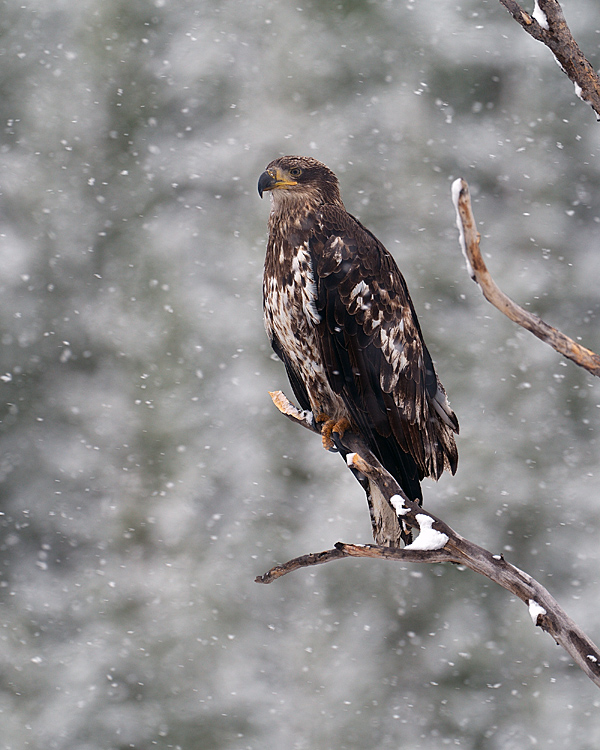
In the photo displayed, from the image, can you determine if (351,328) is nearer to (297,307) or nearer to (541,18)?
(297,307)

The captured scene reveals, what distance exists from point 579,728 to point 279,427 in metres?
4.50

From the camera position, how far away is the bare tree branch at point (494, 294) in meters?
1.48

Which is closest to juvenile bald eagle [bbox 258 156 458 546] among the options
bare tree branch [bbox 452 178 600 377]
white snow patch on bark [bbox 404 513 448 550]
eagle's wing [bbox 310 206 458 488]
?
eagle's wing [bbox 310 206 458 488]

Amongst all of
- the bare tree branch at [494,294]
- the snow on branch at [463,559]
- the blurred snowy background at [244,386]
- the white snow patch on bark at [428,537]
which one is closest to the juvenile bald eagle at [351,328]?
the snow on branch at [463,559]

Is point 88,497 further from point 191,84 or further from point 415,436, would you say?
point 415,436

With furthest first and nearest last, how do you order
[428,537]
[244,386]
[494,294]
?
1. [244,386]
2. [428,537]
3. [494,294]

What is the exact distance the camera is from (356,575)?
26.2ft

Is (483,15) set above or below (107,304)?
above

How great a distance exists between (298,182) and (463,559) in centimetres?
137

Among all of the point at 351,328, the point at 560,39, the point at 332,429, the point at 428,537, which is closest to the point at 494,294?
the point at 560,39

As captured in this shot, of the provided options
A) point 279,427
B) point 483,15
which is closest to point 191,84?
point 483,15

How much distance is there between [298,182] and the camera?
8.45 ft

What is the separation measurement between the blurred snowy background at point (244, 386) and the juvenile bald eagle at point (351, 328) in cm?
503

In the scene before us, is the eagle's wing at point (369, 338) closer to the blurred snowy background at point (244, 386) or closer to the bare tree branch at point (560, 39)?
the bare tree branch at point (560, 39)
